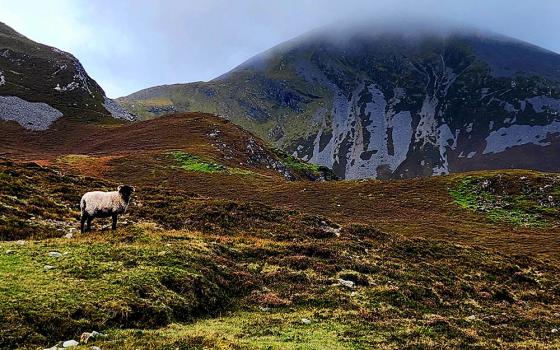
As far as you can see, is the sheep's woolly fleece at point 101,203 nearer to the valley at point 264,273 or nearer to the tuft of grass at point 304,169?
the valley at point 264,273

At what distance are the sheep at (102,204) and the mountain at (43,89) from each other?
97511 mm

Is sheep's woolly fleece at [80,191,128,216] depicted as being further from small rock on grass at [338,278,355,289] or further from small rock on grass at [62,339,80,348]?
small rock on grass at [62,339,80,348]

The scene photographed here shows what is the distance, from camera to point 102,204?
25156mm

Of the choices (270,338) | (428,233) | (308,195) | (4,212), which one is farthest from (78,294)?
(308,195)

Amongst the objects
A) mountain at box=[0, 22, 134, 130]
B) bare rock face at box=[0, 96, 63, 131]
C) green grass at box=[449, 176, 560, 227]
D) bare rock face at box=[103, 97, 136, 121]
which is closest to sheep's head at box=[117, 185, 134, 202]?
green grass at box=[449, 176, 560, 227]

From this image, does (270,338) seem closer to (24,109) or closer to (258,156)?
(258,156)

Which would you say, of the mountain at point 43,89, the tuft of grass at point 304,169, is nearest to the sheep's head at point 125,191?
the tuft of grass at point 304,169

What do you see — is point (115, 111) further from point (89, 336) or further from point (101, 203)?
point (89, 336)

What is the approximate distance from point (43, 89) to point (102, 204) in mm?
126393

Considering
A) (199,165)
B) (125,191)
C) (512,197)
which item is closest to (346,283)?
(125,191)

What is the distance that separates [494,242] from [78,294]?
2028 inches

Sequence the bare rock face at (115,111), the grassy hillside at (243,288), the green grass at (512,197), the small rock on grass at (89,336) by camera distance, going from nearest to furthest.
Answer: the small rock on grass at (89,336), the grassy hillside at (243,288), the green grass at (512,197), the bare rock face at (115,111)

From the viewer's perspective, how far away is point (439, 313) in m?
22.0

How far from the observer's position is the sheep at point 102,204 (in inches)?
982
